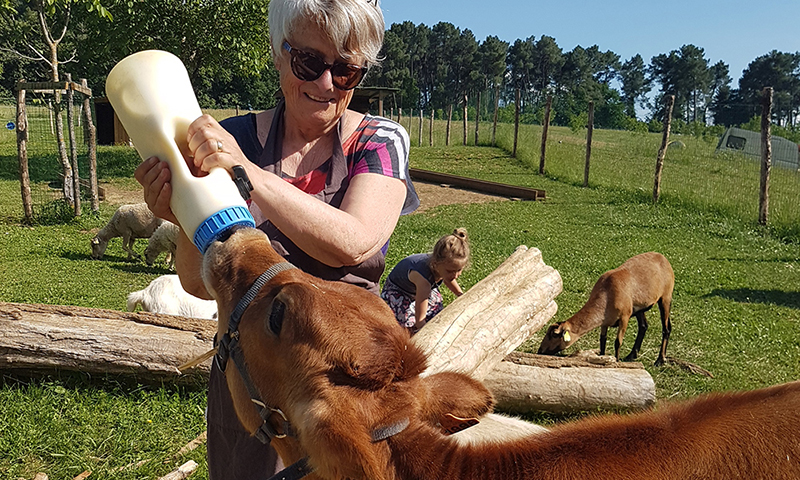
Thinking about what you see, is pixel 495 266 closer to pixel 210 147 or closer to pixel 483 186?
pixel 210 147

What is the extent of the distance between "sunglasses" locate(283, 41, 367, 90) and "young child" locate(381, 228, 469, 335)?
13.2 feet

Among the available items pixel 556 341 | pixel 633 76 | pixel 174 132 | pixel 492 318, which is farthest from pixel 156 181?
pixel 633 76

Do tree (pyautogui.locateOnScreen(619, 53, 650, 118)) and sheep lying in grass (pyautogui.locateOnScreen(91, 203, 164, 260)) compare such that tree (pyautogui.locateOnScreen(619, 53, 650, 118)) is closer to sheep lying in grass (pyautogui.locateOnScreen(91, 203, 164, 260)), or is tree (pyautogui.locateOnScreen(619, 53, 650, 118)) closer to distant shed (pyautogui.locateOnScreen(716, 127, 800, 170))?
distant shed (pyautogui.locateOnScreen(716, 127, 800, 170))

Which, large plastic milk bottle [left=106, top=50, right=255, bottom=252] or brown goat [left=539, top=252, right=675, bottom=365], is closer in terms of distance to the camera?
large plastic milk bottle [left=106, top=50, right=255, bottom=252]

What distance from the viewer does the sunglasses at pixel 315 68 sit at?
2.10 meters

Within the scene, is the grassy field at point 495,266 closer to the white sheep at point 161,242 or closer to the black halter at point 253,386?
the white sheep at point 161,242

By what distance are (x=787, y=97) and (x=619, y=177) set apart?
74.0 m

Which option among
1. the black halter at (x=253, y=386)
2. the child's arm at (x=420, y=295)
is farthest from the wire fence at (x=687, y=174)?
the black halter at (x=253, y=386)

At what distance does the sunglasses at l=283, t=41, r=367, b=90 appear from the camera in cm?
210

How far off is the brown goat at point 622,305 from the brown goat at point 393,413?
581 cm

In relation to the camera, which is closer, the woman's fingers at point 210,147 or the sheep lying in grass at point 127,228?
the woman's fingers at point 210,147

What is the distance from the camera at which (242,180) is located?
1844mm

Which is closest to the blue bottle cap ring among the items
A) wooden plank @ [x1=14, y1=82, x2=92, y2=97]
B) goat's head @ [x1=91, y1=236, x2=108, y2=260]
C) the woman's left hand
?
the woman's left hand

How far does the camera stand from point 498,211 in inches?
682
